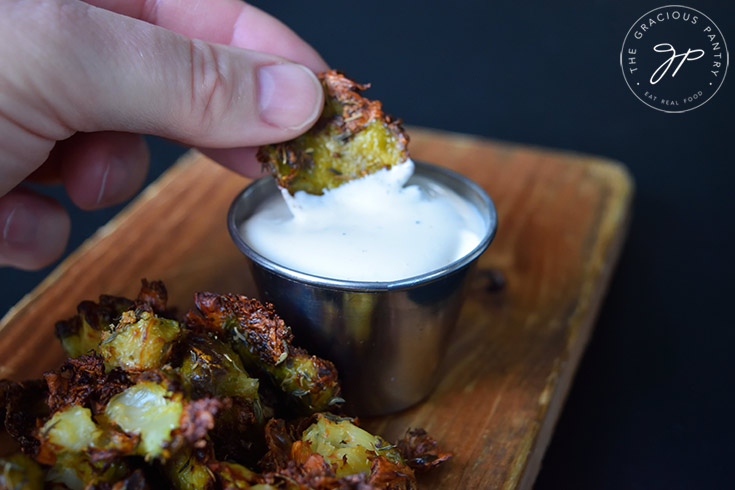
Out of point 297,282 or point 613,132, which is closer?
point 297,282

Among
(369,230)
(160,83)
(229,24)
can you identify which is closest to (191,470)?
(369,230)

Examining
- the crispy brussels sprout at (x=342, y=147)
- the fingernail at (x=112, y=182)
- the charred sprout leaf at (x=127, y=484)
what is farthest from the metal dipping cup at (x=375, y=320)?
the fingernail at (x=112, y=182)

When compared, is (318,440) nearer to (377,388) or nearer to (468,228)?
(377,388)

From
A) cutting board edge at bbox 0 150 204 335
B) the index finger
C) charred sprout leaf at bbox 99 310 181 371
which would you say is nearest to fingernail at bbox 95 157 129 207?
cutting board edge at bbox 0 150 204 335

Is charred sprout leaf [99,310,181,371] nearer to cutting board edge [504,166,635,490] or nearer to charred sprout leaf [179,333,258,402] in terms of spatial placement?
charred sprout leaf [179,333,258,402]

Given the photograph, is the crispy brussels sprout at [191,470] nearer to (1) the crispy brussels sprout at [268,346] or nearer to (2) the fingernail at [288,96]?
(1) the crispy brussels sprout at [268,346]

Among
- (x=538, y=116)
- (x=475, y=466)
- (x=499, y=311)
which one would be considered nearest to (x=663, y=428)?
(x=499, y=311)
